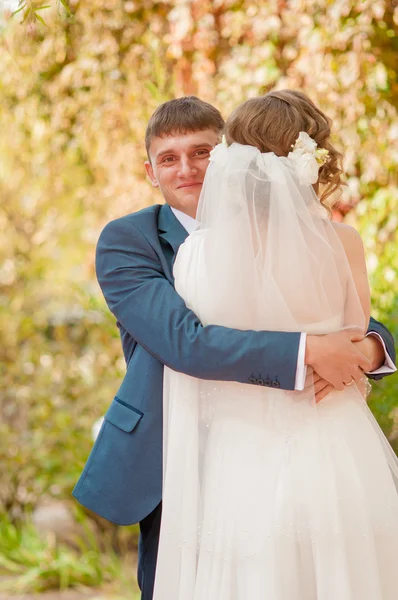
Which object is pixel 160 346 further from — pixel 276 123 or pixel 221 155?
pixel 276 123

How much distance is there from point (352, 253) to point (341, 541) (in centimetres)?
75

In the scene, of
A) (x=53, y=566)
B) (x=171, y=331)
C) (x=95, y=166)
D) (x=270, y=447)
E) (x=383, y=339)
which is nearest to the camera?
(x=270, y=447)

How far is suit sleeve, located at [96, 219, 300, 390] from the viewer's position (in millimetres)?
2148

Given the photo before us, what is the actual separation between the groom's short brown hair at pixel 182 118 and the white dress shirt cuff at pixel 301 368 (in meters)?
0.82

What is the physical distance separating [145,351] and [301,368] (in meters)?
0.53

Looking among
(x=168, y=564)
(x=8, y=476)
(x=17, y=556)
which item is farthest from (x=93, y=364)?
(x=168, y=564)

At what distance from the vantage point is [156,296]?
2.33 m

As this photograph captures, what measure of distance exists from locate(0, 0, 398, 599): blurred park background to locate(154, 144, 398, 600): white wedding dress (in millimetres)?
1606

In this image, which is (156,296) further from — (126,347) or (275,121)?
(275,121)

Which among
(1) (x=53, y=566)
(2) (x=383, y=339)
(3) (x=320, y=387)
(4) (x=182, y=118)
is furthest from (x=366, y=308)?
(1) (x=53, y=566)

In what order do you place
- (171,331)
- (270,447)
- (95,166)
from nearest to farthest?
(270,447)
(171,331)
(95,166)

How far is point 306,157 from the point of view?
214cm

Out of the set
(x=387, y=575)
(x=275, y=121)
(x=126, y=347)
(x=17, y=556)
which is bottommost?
(x=17, y=556)

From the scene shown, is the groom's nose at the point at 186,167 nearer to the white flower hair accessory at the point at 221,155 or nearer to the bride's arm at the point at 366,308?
the white flower hair accessory at the point at 221,155
